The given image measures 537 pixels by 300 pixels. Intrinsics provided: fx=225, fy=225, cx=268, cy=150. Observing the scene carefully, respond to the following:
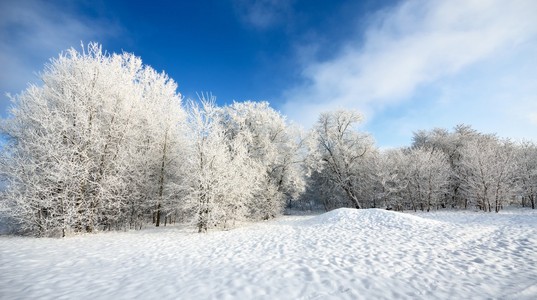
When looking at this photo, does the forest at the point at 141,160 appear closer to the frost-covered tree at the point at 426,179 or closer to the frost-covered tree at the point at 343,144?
the frost-covered tree at the point at 426,179

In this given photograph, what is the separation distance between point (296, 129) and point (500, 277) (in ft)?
78.2

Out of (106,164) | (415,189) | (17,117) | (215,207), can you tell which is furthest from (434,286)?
(415,189)

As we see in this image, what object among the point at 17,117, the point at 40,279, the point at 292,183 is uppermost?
→ the point at 17,117

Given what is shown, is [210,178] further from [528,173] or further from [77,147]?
[528,173]

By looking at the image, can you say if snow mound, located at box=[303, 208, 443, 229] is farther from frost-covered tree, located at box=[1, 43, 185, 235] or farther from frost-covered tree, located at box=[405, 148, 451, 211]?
frost-covered tree, located at box=[405, 148, 451, 211]

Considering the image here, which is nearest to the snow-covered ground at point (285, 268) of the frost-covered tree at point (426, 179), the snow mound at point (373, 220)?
the snow mound at point (373, 220)

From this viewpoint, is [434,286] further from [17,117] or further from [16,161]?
[17,117]

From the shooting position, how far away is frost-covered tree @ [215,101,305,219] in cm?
2542

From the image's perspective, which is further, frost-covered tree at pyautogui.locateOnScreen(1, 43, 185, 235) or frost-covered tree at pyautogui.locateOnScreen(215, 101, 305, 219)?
frost-covered tree at pyautogui.locateOnScreen(215, 101, 305, 219)

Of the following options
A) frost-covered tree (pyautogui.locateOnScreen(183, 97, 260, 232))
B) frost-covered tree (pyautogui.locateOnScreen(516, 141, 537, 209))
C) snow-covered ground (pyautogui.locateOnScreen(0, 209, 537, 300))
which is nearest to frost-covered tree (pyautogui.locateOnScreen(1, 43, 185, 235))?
snow-covered ground (pyautogui.locateOnScreen(0, 209, 537, 300))

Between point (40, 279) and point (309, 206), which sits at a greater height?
point (40, 279)

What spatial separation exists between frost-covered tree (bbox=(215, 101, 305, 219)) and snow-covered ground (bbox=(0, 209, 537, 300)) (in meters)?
15.1

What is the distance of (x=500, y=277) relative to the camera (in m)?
5.45

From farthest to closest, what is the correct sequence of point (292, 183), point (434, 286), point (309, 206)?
point (309, 206) < point (292, 183) < point (434, 286)
